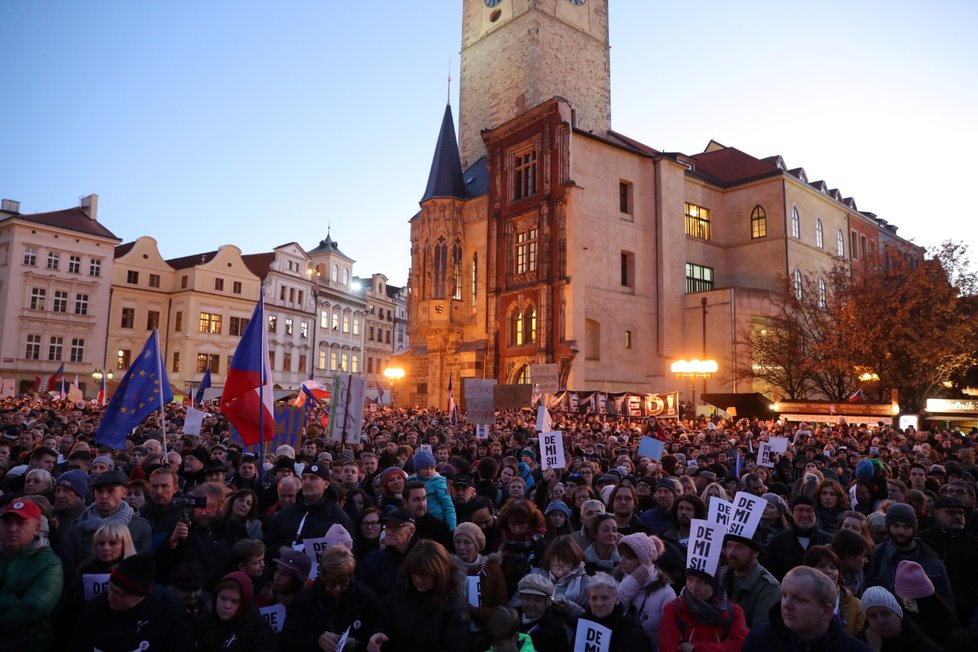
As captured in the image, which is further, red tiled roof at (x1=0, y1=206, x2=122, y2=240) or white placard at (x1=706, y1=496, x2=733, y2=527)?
red tiled roof at (x1=0, y1=206, x2=122, y2=240)

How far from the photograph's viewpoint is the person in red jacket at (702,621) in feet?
14.4

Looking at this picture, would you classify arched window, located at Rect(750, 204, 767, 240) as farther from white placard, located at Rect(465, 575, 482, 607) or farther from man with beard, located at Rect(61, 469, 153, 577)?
man with beard, located at Rect(61, 469, 153, 577)

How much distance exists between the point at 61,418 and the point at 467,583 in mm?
19220

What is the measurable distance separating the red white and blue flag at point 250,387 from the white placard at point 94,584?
5.48 metres

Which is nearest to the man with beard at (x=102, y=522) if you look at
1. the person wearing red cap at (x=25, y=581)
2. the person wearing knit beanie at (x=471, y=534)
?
the person wearing red cap at (x=25, y=581)

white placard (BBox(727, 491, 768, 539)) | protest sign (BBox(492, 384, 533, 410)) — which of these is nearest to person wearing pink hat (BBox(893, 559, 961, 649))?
white placard (BBox(727, 491, 768, 539))

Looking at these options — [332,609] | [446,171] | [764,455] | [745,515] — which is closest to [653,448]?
[764,455]

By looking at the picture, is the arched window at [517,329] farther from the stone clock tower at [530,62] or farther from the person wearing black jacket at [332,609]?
the person wearing black jacket at [332,609]

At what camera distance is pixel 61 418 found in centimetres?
2027

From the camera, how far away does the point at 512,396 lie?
2788 cm

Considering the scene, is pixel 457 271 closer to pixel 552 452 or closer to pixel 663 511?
pixel 552 452

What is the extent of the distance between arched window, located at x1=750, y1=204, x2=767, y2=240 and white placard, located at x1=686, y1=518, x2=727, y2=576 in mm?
46055

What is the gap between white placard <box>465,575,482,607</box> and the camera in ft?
17.7

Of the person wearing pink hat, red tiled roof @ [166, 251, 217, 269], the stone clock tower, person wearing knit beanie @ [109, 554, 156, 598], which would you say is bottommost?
the person wearing pink hat
